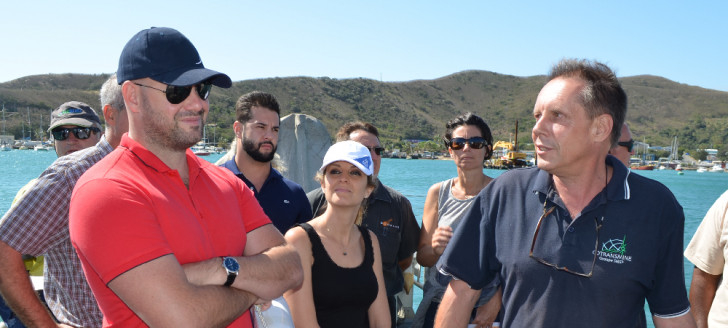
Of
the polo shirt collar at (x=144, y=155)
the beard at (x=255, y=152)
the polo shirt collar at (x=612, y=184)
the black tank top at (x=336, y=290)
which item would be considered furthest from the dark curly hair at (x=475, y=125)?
the polo shirt collar at (x=144, y=155)

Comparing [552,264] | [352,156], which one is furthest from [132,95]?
[552,264]

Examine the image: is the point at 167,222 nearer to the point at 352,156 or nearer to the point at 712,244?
the point at 352,156

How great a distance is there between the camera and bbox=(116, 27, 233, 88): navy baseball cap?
6.00 feet

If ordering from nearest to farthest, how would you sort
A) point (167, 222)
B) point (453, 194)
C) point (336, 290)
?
point (167, 222)
point (336, 290)
point (453, 194)

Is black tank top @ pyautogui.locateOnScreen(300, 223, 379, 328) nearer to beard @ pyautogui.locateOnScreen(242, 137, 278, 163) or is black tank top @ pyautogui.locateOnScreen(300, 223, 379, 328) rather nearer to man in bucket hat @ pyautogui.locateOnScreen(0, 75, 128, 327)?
man in bucket hat @ pyautogui.locateOnScreen(0, 75, 128, 327)

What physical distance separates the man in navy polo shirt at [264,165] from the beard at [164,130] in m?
1.85

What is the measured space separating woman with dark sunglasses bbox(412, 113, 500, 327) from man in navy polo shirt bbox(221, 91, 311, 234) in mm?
962

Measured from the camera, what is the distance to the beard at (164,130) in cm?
187

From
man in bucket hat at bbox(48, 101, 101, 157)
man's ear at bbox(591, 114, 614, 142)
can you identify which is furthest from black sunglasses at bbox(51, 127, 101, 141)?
man's ear at bbox(591, 114, 614, 142)

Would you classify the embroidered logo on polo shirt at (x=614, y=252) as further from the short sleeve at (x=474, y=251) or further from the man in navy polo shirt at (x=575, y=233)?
the short sleeve at (x=474, y=251)

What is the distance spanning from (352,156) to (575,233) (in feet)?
4.60

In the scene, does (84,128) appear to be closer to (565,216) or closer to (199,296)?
(199,296)

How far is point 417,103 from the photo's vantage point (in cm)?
13850

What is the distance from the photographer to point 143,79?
1.86 metres
